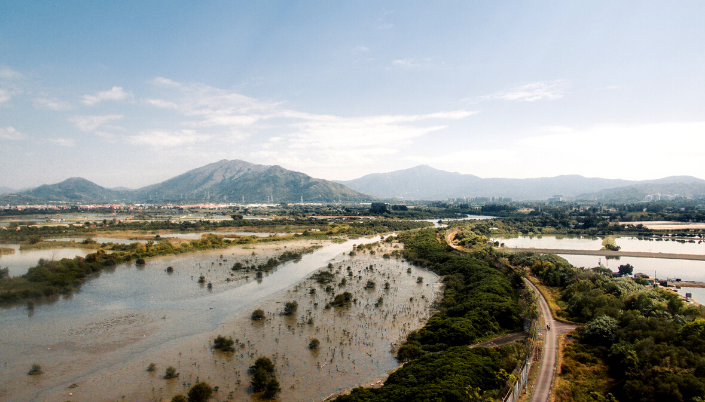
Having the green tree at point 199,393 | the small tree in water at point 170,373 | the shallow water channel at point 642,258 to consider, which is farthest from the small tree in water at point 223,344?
the shallow water channel at point 642,258

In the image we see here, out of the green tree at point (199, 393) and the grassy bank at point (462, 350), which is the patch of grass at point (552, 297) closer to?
the grassy bank at point (462, 350)

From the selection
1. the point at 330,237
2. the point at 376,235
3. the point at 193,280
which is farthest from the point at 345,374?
the point at 376,235

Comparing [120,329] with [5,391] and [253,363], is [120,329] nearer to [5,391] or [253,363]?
[5,391]

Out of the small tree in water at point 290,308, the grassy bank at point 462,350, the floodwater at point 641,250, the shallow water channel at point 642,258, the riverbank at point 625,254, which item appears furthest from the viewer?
the riverbank at point 625,254

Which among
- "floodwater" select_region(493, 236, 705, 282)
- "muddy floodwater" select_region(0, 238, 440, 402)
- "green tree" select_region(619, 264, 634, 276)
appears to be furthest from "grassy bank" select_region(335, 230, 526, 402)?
"floodwater" select_region(493, 236, 705, 282)

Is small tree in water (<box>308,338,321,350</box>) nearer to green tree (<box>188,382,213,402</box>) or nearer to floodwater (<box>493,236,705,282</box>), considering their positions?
green tree (<box>188,382,213,402</box>)

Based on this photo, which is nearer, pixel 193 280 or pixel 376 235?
pixel 193 280
